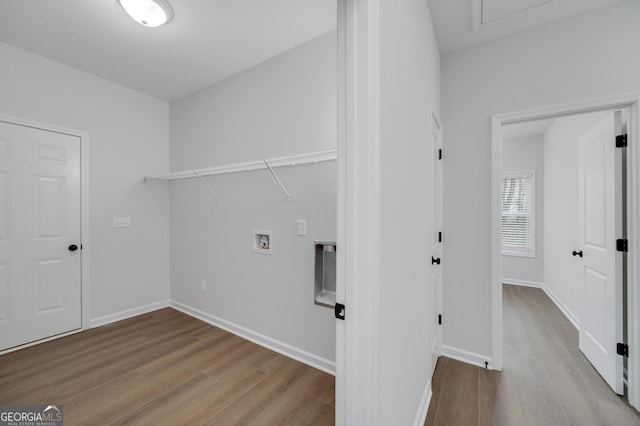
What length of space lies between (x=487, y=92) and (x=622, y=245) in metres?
1.50

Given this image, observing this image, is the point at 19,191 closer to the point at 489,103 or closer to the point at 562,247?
the point at 489,103

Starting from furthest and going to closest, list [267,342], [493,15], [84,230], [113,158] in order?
[113,158]
[84,230]
[267,342]
[493,15]

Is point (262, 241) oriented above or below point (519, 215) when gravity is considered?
below

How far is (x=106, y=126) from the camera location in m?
2.99

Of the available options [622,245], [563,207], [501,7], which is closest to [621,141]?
[622,245]

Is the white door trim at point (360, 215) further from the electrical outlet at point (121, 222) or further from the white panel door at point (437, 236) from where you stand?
the electrical outlet at point (121, 222)

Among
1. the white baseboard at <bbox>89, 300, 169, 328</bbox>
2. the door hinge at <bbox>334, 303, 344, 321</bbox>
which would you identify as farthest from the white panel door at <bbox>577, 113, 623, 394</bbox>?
the white baseboard at <bbox>89, 300, 169, 328</bbox>

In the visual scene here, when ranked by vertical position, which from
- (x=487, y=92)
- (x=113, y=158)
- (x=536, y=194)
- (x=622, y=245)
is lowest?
(x=622, y=245)

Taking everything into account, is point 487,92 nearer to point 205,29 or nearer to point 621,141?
point 621,141

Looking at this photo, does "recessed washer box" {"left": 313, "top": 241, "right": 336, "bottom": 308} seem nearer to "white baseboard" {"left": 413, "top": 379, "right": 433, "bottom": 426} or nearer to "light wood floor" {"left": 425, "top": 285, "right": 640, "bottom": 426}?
"white baseboard" {"left": 413, "top": 379, "right": 433, "bottom": 426}

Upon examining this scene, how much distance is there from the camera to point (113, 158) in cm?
304

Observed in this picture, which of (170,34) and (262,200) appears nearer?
(170,34)

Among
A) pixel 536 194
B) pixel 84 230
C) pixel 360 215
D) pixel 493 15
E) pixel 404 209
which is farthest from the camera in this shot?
pixel 536 194

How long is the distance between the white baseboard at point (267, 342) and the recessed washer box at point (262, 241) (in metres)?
0.84
